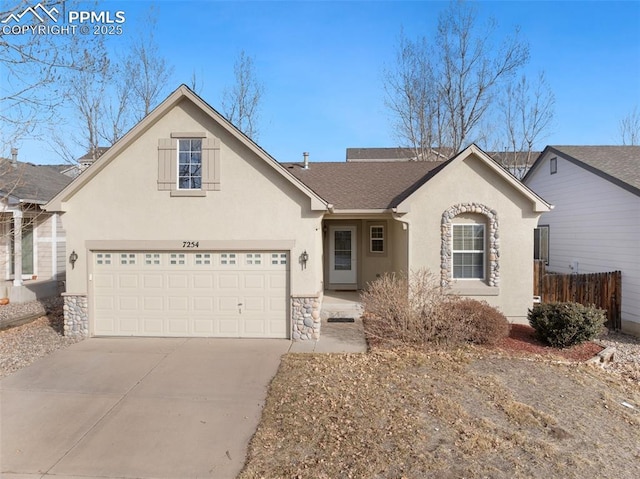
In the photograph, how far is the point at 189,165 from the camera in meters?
9.64

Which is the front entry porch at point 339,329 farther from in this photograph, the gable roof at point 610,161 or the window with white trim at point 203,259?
the gable roof at point 610,161

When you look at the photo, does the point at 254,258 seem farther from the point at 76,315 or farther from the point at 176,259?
the point at 76,315

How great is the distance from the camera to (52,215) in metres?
15.3

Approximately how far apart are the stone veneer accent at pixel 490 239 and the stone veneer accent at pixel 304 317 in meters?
3.85

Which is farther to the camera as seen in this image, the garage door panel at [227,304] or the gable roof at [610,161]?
the gable roof at [610,161]

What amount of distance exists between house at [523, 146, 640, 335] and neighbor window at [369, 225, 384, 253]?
712 centimetres

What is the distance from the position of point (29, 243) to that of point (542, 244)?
69.1ft

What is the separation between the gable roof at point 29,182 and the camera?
41.5ft

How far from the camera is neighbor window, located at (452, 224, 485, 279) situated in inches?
436

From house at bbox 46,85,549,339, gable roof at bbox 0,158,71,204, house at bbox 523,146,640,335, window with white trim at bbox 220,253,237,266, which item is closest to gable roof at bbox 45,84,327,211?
house at bbox 46,85,549,339

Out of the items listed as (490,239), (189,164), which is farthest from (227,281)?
(490,239)

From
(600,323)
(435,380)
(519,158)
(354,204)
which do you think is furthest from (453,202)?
(519,158)

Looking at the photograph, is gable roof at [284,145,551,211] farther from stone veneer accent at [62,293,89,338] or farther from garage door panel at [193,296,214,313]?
stone veneer accent at [62,293,89,338]

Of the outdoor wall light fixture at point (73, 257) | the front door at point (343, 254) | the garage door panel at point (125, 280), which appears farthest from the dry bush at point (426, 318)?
the outdoor wall light fixture at point (73, 257)
